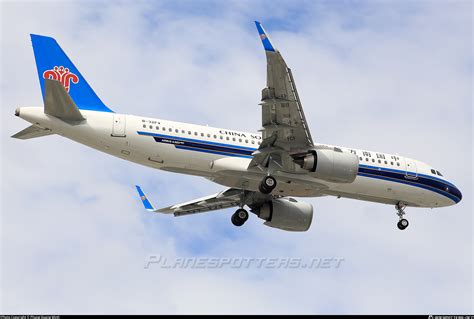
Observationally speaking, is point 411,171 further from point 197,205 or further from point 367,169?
point 197,205

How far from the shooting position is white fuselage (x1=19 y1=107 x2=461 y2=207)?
35.2 m

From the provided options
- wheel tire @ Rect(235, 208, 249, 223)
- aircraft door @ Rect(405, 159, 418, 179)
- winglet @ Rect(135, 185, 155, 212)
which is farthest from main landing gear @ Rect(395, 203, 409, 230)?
winglet @ Rect(135, 185, 155, 212)

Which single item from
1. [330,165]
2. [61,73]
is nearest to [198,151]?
[330,165]

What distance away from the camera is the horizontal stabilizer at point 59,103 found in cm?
3369

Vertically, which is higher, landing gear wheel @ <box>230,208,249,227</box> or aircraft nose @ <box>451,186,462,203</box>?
aircraft nose @ <box>451,186,462,203</box>

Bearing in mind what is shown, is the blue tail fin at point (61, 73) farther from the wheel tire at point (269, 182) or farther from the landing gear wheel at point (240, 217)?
the landing gear wheel at point (240, 217)

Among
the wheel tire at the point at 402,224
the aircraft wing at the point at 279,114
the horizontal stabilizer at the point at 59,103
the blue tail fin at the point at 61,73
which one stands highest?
the blue tail fin at the point at 61,73

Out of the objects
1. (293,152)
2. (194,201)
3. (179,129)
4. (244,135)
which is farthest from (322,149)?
(194,201)

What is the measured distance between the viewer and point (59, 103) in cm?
3428

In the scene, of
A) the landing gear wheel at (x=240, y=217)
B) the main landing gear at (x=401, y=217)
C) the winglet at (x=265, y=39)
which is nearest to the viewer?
the winglet at (x=265, y=39)

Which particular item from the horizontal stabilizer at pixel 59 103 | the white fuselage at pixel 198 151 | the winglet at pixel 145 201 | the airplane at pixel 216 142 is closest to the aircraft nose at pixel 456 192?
the white fuselage at pixel 198 151

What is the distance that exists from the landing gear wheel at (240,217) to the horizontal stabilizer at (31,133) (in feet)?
33.2

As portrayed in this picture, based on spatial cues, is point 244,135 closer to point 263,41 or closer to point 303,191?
point 303,191

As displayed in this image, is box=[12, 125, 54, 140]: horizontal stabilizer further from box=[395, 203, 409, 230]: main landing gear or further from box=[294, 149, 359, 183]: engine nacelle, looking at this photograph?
box=[395, 203, 409, 230]: main landing gear
